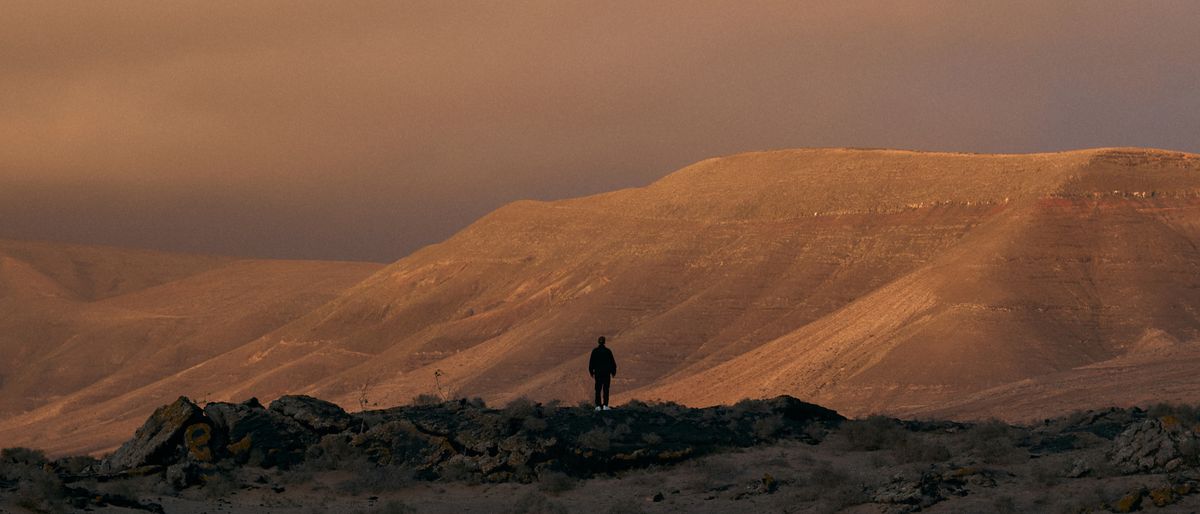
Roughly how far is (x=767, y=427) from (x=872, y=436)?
1.76 meters

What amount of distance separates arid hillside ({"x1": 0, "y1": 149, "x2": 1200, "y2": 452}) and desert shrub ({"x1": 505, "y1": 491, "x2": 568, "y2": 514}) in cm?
2695

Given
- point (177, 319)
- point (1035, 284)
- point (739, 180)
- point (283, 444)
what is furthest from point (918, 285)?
point (177, 319)

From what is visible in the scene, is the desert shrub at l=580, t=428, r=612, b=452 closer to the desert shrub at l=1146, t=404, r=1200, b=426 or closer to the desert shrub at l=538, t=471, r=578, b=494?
the desert shrub at l=538, t=471, r=578, b=494

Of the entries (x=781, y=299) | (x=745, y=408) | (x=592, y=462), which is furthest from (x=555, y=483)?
(x=781, y=299)

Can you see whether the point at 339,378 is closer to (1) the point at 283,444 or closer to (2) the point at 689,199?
(2) the point at 689,199

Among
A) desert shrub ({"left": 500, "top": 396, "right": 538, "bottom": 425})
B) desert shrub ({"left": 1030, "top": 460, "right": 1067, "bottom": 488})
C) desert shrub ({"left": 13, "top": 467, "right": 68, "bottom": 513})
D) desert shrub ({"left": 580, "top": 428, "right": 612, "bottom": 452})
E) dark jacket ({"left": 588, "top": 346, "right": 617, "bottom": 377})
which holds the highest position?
dark jacket ({"left": 588, "top": 346, "right": 617, "bottom": 377})

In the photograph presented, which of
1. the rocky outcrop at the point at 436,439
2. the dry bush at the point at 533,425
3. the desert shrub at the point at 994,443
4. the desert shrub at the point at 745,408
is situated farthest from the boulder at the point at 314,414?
the desert shrub at the point at 994,443

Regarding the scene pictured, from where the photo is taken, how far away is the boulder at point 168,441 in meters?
22.8

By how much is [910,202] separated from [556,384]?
96.6 feet

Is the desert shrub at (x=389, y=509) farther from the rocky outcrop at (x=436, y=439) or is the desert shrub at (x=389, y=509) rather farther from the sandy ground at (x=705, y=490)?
the rocky outcrop at (x=436, y=439)

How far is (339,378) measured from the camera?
96938 mm

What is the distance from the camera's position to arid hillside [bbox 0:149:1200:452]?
67.7 metres

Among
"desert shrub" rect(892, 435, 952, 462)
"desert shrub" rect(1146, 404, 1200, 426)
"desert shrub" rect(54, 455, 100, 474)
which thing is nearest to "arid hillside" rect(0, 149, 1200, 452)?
"desert shrub" rect(1146, 404, 1200, 426)

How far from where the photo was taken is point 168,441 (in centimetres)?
2298
